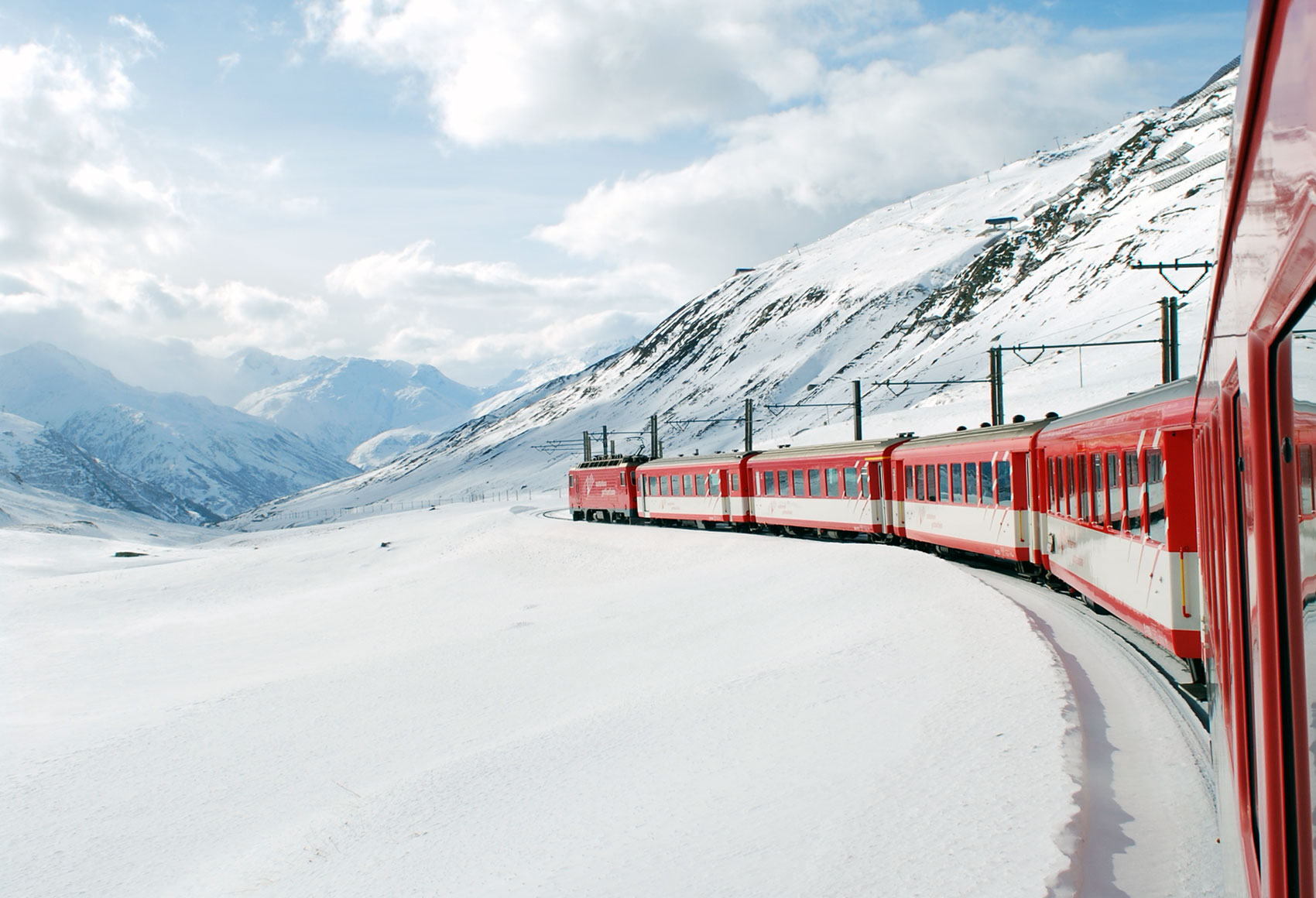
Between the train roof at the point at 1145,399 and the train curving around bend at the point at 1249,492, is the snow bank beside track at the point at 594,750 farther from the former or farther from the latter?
the train roof at the point at 1145,399

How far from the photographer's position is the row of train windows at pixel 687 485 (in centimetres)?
3631

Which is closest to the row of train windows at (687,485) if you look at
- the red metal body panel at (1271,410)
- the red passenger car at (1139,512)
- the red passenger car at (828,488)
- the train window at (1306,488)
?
the red passenger car at (828,488)

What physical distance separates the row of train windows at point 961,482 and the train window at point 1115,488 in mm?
6690

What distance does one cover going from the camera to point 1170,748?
335 inches

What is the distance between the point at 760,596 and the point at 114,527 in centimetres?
9945

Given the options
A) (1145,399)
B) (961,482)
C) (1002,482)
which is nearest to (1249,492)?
(1145,399)

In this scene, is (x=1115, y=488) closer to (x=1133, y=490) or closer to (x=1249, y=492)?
(x=1133, y=490)

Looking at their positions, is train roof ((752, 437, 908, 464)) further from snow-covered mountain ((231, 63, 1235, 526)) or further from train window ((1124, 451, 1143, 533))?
train window ((1124, 451, 1143, 533))

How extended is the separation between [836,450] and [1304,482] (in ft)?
88.2

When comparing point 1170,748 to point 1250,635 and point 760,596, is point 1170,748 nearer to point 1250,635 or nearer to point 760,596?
point 1250,635

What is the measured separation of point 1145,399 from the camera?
11.3 metres

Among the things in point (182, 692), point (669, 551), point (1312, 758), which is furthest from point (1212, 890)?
point (669, 551)

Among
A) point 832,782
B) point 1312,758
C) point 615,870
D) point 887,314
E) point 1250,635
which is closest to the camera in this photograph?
point 1312,758

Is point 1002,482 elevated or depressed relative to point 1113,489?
depressed
